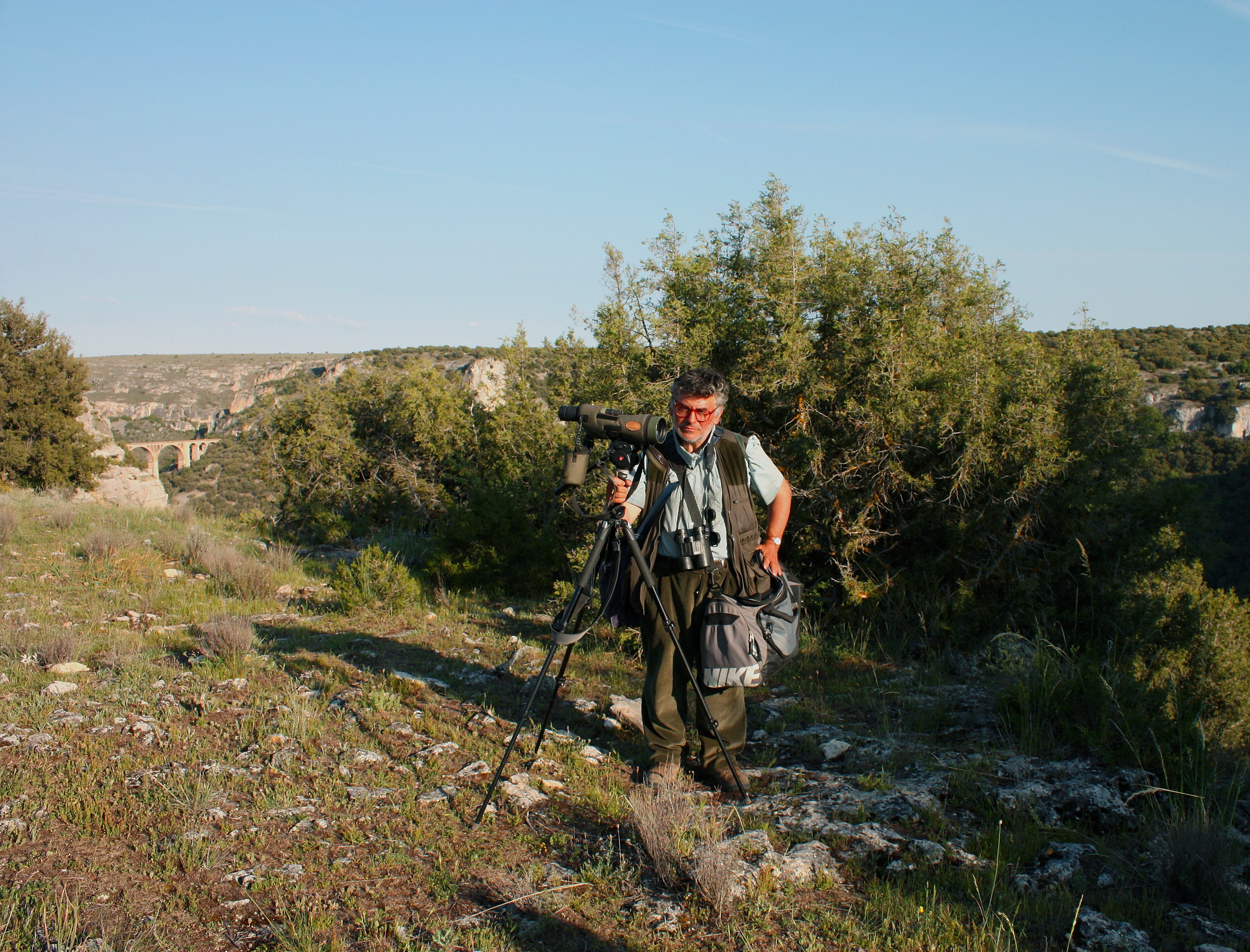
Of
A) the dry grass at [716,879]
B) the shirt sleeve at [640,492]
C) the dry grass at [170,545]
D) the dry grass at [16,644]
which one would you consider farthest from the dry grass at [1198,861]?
the dry grass at [170,545]

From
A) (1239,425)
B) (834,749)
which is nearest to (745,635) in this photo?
(834,749)

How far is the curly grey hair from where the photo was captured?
10.7ft

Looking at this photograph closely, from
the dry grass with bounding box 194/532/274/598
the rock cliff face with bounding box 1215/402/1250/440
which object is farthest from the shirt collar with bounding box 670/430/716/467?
the rock cliff face with bounding box 1215/402/1250/440

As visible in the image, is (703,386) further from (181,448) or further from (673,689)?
(181,448)

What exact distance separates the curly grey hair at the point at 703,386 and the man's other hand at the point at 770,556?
656 mm

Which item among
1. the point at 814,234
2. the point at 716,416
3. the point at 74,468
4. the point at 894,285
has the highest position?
the point at 814,234

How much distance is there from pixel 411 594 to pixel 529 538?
145 cm

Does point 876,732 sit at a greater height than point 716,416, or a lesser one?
lesser

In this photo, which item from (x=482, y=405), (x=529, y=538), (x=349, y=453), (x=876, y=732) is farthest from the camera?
(x=349, y=453)

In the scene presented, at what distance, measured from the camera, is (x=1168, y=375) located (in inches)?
930

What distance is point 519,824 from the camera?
3.05m

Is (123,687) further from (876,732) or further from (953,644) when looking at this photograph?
(953,644)

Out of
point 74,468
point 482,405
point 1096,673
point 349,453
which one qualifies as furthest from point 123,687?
point 74,468

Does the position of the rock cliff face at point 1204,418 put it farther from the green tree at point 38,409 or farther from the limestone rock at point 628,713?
the green tree at point 38,409
